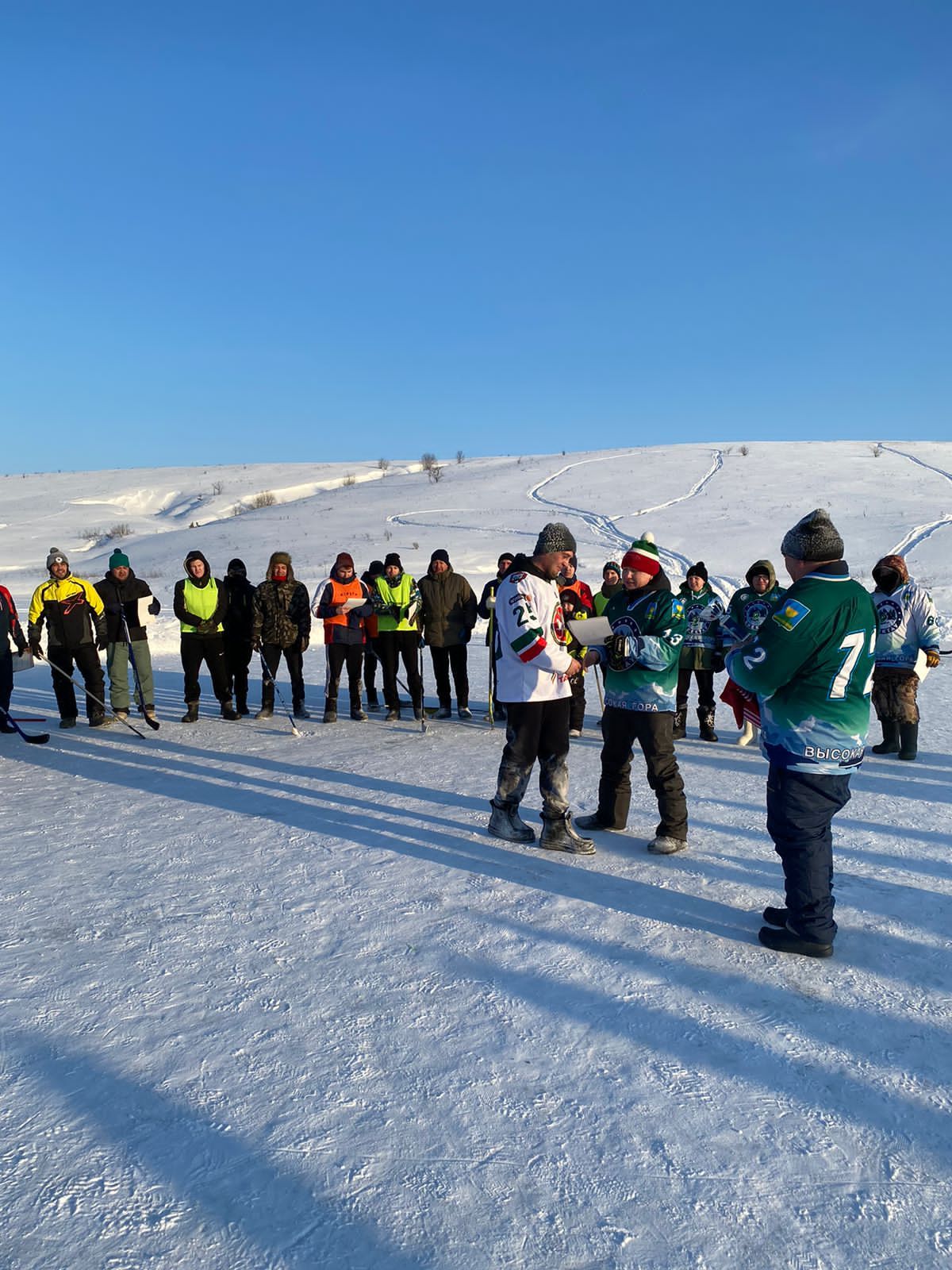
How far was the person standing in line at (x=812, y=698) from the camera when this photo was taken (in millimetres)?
3812

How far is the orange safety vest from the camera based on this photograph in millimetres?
9352

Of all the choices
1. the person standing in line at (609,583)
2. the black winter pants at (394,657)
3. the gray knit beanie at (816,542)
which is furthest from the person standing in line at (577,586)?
the gray knit beanie at (816,542)

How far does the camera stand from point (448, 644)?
9469 mm

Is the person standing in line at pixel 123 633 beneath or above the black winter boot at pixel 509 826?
above

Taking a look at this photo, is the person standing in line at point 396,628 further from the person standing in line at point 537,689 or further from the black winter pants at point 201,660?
the person standing in line at point 537,689

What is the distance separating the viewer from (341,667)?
9.57 m

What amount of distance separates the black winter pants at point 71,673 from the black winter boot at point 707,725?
6.45 meters

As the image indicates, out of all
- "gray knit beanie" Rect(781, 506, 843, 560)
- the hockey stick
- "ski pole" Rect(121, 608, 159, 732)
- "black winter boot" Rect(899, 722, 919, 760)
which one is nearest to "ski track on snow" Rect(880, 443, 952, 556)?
"black winter boot" Rect(899, 722, 919, 760)

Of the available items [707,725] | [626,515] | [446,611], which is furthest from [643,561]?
[626,515]

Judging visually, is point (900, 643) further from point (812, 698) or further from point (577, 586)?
point (812, 698)

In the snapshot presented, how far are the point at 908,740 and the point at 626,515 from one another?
25.2 metres

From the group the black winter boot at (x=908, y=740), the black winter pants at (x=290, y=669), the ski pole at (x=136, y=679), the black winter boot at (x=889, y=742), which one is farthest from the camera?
the black winter pants at (x=290, y=669)

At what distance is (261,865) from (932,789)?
5157 millimetres

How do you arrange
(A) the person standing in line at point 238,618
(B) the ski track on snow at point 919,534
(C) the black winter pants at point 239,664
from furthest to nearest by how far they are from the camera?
1. (B) the ski track on snow at point 919,534
2. (C) the black winter pants at point 239,664
3. (A) the person standing in line at point 238,618
